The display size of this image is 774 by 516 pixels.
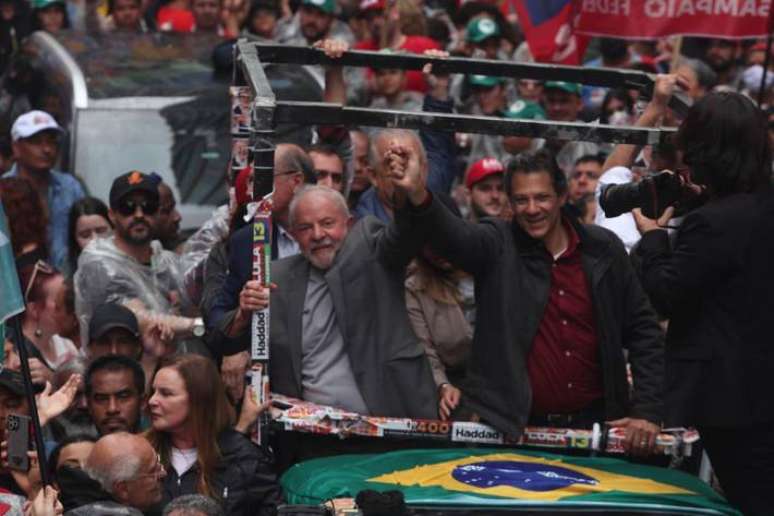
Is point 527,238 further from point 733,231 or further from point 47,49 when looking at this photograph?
point 47,49

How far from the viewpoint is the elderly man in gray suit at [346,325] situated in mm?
7172

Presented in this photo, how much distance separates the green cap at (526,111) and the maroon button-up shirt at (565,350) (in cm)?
443

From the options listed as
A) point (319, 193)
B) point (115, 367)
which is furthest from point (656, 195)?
point (115, 367)

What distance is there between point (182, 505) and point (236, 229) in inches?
74.5

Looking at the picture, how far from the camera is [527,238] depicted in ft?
23.6

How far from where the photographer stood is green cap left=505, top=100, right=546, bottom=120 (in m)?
11.6

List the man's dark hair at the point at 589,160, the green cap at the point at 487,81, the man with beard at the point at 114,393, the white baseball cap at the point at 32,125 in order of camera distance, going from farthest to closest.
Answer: the green cap at the point at 487,81
the man's dark hair at the point at 589,160
the white baseball cap at the point at 32,125
the man with beard at the point at 114,393

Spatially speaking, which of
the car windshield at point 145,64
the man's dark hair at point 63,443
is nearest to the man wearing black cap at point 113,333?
the man's dark hair at point 63,443

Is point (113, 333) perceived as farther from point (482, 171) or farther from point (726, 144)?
point (726, 144)

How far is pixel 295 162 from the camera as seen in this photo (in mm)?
8109

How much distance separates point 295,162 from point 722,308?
247cm

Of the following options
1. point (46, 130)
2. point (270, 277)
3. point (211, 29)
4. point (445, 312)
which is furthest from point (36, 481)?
point (211, 29)

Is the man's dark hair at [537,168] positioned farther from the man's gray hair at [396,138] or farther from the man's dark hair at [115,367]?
the man's dark hair at [115,367]

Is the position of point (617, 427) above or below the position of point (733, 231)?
below
